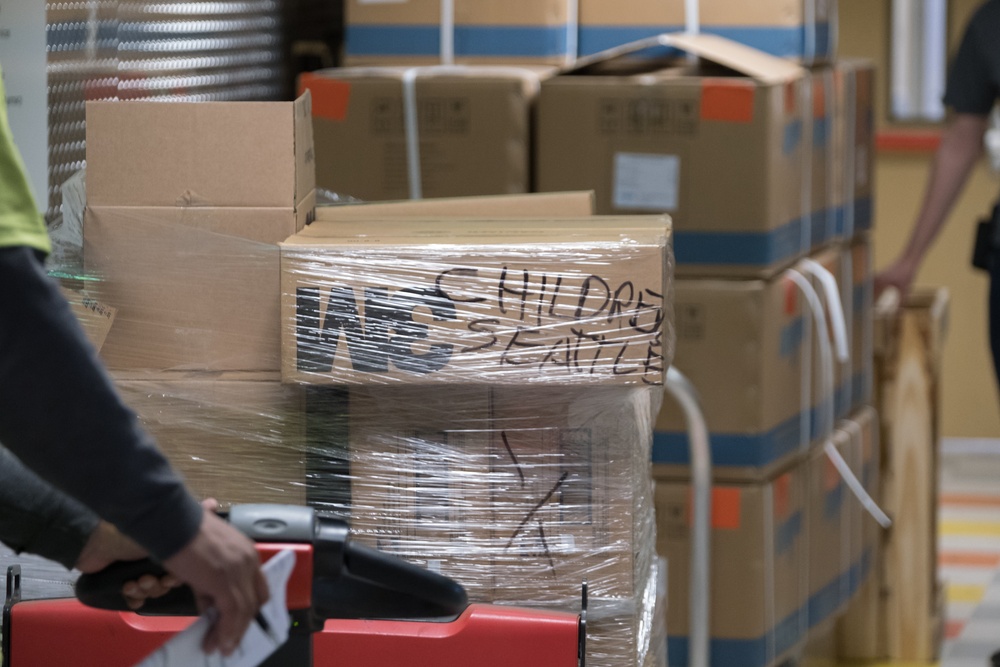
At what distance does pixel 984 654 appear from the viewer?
3.65m

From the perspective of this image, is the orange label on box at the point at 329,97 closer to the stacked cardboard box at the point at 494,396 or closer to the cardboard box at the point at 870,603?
the stacked cardboard box at the point at 494,396

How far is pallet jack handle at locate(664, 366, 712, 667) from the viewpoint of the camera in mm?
2402

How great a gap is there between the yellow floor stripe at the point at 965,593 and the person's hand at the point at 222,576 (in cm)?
337

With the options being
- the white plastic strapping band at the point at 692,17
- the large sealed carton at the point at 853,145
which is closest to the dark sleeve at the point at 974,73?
the large sealed carton at the point at 853,145

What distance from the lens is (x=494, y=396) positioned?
156 cm

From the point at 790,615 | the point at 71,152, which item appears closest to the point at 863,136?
the point at 790,615

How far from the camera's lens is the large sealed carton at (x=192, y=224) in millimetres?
1590

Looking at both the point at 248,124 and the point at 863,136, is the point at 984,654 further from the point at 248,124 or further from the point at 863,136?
the point at 248,124

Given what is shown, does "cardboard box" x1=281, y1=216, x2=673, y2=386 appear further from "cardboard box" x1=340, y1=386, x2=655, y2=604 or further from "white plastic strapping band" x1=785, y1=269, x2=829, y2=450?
"white plastic strapping band" x1=785, y1=269, x2=829, y2=450

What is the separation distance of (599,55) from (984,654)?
1899 millimetres

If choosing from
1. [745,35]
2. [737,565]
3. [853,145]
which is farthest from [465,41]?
[737,565]

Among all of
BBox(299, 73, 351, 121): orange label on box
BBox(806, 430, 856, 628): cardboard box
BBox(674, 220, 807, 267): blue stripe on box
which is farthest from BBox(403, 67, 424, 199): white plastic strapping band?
BBox(806, 430, 856, 628): cardboard box

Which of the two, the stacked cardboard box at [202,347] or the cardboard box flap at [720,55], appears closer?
the stacked cardboard box at [202,347]

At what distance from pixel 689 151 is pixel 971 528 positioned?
265cm
